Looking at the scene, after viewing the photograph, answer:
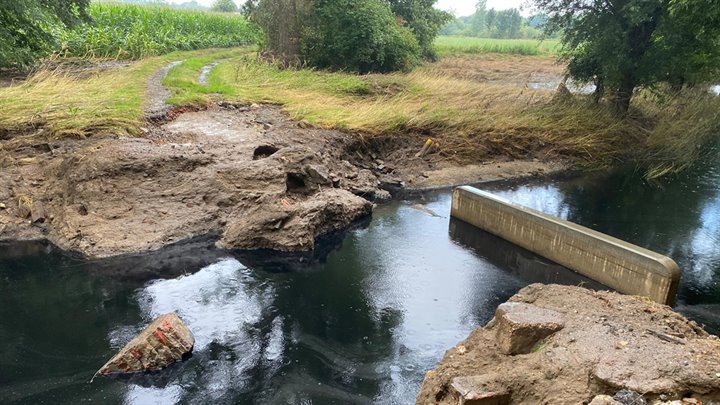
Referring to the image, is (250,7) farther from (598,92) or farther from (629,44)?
(629,44)

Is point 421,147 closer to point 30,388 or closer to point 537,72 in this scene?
point 30,388

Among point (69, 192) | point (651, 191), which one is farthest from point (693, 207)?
point (69, 192)

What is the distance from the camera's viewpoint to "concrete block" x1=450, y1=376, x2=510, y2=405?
18.2ft

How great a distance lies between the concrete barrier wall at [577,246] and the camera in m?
9.65

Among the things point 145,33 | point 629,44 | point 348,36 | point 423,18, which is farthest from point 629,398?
point 423,18

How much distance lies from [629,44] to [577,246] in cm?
1230

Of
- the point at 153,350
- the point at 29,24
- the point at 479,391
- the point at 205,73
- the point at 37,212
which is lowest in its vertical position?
the point at 153,350

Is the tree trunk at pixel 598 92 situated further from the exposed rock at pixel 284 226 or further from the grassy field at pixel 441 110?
the exposed rock at pixel 284 226

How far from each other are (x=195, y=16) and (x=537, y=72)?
25.4 metres

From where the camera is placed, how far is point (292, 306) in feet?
31.9

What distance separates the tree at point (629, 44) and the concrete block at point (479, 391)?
15.6 metres

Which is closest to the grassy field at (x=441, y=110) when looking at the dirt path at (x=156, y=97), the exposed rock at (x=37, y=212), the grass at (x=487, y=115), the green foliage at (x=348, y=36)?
the grass at (x=487, y=115)

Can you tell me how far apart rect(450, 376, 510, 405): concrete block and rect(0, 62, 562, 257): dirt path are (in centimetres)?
689

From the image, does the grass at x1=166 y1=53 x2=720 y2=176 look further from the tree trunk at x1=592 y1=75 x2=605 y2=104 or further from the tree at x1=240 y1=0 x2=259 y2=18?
the tree at x1=240 y1=0 x2=259 y2=18
